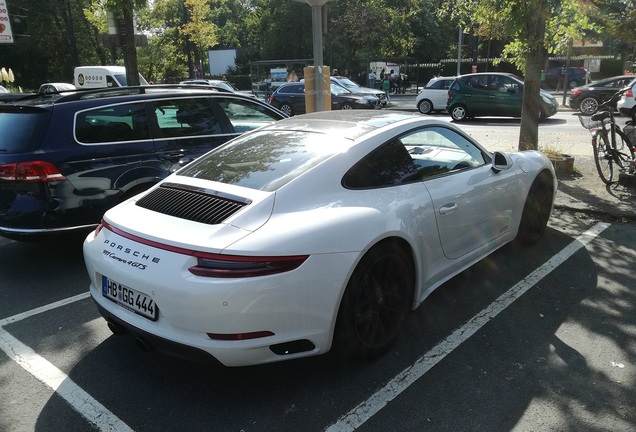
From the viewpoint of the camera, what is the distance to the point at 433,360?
3.19 metres

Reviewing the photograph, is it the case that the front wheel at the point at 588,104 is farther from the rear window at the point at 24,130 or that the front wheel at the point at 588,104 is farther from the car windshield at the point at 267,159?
the rear window at the point at 24,130

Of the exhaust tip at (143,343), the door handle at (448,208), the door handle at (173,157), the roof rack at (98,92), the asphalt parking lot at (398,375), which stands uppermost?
the roof rack at (98,92)

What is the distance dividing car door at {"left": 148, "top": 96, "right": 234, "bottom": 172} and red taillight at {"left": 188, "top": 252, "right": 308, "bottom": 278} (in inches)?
116

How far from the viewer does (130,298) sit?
2.80 metres

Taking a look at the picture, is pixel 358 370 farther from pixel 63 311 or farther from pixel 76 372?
pixel 63 311

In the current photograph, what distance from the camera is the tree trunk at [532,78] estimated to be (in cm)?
748

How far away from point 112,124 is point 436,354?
376 centimetres

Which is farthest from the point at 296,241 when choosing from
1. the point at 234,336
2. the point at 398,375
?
the point at 398,375

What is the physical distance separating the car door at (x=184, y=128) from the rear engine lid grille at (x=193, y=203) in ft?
6.50

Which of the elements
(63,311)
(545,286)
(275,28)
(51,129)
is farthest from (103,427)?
(275,28)

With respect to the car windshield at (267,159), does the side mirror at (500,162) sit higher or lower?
lower

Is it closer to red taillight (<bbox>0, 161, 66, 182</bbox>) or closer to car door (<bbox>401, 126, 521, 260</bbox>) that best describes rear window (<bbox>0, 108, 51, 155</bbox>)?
red taillight (<bbox>0, 161, 66, 182</bbox>)

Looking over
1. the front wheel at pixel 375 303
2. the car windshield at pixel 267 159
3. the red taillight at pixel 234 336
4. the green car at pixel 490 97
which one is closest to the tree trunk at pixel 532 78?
the car windshield at pixel 267 159

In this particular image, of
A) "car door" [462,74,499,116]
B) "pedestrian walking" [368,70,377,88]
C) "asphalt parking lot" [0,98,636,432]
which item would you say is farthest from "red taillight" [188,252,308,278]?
"pedestrian walking" [368,70,377,88]
